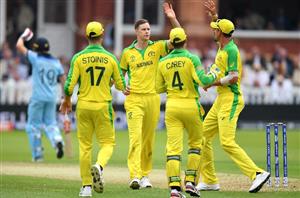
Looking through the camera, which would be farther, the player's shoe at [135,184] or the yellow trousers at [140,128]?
the yellow trousers at [140,128]

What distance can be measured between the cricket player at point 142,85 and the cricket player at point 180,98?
4.51ft

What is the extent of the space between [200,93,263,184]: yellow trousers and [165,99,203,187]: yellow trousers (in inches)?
22.3

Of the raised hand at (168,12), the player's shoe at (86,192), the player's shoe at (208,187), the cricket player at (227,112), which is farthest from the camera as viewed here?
the raised hand at (168,12)

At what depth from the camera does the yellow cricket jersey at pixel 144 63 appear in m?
16.5

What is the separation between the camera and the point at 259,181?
50.1ft

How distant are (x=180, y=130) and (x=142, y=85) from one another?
1.78 metres

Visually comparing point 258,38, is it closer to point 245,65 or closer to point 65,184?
point 245,65

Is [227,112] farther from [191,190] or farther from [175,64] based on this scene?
[191,190]

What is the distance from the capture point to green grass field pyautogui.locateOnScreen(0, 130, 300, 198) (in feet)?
50.3

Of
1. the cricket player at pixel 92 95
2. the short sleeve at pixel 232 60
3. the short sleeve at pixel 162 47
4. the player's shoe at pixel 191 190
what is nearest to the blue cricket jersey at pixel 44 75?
the short sleeve at pixel 162 47

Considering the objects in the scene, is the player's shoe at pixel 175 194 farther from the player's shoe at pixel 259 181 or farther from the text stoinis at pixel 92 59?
the text stoinis at pixel 92 59

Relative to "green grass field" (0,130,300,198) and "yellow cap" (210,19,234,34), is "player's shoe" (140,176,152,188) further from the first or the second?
"yellow cap" (210,19,234,34)

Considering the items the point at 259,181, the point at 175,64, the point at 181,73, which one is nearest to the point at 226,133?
the point at 259,181

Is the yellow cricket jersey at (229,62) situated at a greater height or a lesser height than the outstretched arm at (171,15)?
lesser
